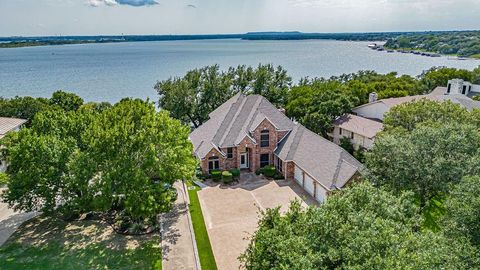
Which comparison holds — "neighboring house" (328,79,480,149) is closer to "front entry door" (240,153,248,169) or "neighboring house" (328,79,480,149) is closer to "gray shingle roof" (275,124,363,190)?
"gray shingle roof" (275,124,363,190)

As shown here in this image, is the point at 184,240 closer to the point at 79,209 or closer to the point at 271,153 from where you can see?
the point at 79,209

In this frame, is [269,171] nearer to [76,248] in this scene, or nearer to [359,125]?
[359,125]

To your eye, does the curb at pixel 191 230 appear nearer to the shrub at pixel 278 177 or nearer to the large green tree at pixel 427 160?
the shrub at pixel 278 177

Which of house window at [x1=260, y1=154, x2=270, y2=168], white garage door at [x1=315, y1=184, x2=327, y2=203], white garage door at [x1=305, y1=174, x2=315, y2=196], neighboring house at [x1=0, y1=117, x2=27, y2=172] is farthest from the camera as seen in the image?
neighboring house at [x1=0, y1=117, x2=27, y2=172]

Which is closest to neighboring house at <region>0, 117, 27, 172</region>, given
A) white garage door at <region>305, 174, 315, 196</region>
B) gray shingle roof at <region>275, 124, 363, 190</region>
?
gray shingle roof at <region>275, 124, 363, 190</region>

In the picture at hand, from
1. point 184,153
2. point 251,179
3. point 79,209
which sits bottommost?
point 251,179

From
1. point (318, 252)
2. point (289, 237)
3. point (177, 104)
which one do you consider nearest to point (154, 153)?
point (289, 237)

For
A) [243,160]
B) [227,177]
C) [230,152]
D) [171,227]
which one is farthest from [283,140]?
[171,227]

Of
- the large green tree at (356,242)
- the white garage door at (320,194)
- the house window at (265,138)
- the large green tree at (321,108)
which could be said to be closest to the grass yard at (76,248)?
the large green tree at (356,242)
